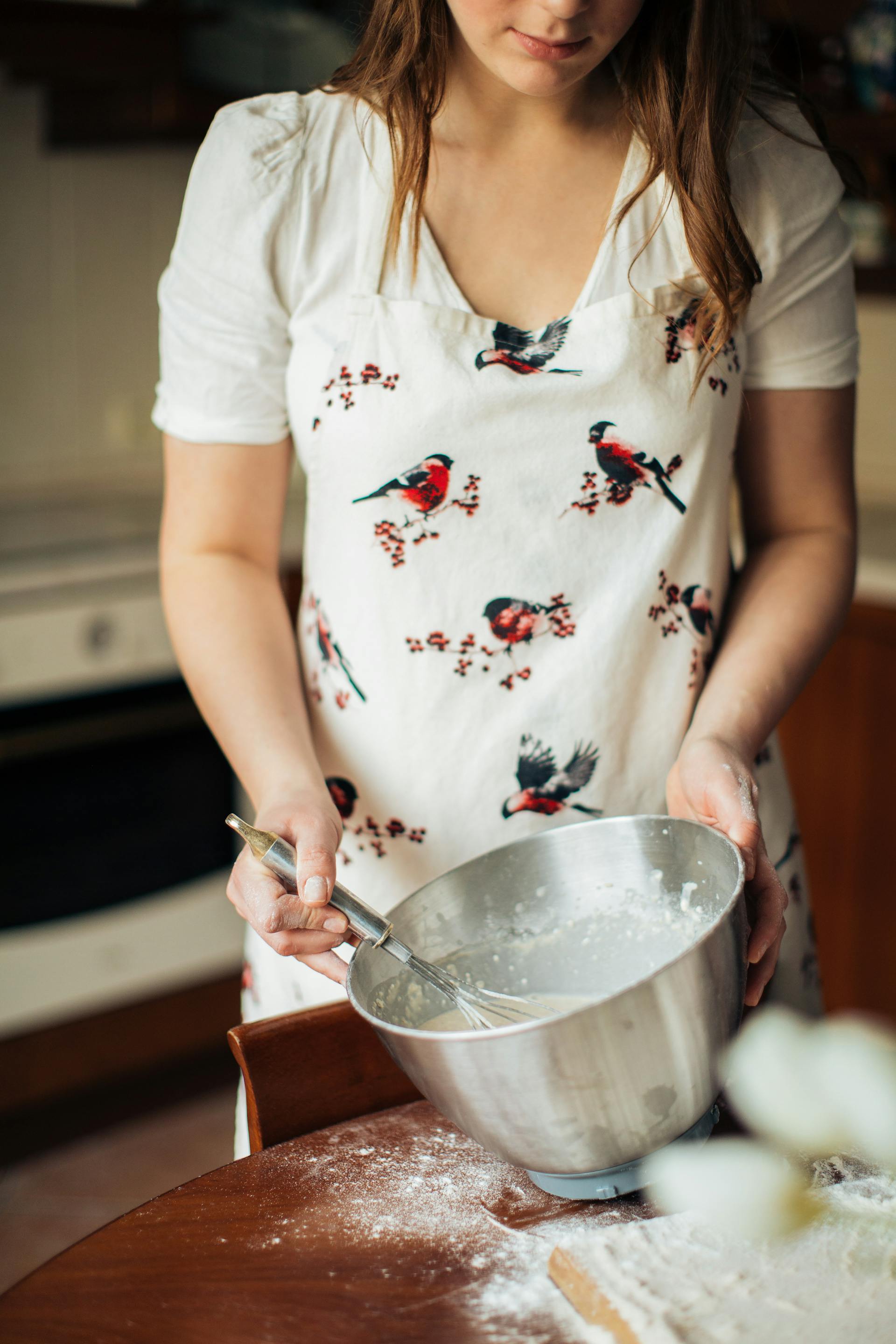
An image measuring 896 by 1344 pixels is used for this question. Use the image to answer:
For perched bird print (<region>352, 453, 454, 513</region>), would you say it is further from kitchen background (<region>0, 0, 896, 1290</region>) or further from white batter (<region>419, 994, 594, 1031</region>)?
kitchen background (<region>0, 0, 896, 1290</region>)

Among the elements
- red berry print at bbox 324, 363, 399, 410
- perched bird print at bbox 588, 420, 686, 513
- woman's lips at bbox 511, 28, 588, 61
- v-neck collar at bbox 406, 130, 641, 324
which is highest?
woman's lips at bbox 511, 28, 588, 61

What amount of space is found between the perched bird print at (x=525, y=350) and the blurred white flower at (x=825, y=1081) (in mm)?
451

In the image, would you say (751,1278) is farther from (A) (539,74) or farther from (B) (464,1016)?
(A) (539,74)

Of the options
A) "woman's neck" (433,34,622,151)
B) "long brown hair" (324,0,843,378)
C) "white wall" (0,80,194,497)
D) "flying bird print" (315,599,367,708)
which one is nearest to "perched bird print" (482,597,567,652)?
"flying bird print" (315,599,367,708)

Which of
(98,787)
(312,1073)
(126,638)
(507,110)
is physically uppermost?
(507,110)

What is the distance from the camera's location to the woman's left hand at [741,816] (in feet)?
2.18

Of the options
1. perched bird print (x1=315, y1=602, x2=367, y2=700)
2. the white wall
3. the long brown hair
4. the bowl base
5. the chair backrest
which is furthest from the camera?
the white wall

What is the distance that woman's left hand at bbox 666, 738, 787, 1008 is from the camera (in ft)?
2.18

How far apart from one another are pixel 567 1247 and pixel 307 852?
234 mm

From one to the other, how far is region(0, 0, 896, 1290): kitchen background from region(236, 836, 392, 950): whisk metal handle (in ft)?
3.76

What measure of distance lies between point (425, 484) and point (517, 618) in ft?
0.37

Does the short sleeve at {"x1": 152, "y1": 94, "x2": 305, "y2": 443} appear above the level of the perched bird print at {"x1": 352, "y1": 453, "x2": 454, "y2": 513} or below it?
above

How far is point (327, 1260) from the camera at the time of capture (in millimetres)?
581

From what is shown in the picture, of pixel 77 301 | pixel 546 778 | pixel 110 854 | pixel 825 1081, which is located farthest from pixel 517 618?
pixel 77 301
